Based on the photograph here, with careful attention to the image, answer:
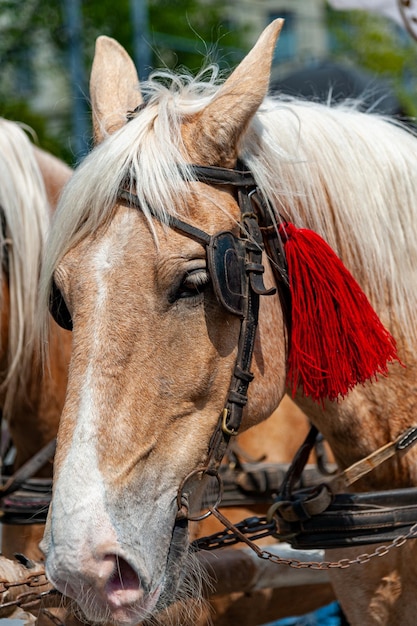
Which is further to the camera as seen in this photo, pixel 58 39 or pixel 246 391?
pixel 58 39

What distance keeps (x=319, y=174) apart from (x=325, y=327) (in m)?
0.38

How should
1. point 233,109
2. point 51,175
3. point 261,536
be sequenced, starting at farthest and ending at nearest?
point 51,175, point 261,536, point 233,109

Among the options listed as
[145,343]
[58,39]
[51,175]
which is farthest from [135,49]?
[145,343]

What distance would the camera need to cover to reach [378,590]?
90.9 inches

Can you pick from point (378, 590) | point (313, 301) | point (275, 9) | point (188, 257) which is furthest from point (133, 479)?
point (275, 9)

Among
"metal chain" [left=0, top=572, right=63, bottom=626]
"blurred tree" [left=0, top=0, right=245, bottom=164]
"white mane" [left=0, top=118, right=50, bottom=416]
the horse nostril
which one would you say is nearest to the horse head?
the horse nostril

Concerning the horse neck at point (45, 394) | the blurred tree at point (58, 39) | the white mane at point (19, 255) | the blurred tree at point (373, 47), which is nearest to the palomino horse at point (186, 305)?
the white mane at point (19, 255)

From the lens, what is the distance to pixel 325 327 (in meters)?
2.09

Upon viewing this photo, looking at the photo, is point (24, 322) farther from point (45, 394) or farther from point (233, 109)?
point (233, 109)

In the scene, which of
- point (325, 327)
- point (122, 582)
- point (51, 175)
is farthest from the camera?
point (51, 175)

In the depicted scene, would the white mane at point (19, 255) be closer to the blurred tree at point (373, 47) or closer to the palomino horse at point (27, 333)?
the palomino horse at point (27, 333)

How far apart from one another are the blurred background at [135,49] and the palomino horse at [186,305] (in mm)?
2962

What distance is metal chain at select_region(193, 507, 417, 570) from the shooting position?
2104 millimetres

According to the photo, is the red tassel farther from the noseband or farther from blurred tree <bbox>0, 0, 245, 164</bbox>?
blurred tree <bbox>0, 0, 245, 164</bbox>
